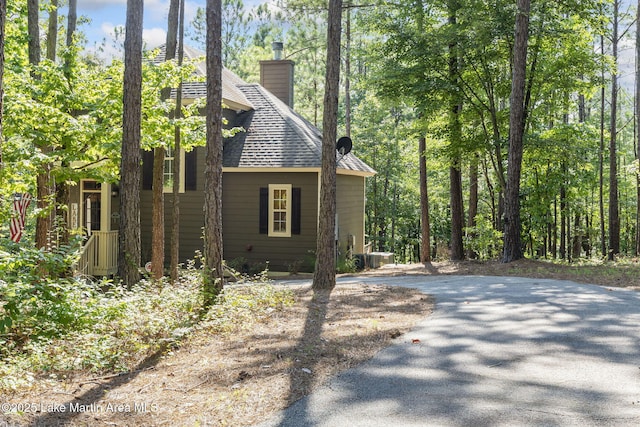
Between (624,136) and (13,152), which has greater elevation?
(624,136)

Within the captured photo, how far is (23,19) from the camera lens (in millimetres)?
14523

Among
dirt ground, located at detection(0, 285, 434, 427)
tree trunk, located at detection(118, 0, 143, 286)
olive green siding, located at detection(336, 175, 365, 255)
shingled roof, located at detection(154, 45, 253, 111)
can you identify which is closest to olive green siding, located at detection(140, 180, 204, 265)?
shingled roof, located at detection(154, 45, 253, 111)

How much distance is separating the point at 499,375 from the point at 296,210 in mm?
12769

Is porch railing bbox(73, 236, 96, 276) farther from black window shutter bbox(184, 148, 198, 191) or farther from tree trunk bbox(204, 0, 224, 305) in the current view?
tree trunk bbox(204, 0, 224, 305)

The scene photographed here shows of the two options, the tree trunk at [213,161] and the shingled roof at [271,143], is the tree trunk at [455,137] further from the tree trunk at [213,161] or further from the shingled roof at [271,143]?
the tree trunk at [213,161]

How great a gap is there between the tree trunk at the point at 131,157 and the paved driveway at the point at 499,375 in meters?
4.99

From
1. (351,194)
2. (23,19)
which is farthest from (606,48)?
(23,19)

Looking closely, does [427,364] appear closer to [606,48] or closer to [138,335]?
[138,335]

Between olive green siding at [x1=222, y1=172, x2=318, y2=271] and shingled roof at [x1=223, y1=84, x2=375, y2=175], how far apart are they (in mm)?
365

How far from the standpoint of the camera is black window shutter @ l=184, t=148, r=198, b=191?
18594 mm

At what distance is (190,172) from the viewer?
18.6m

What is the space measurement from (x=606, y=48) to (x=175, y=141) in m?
22.2

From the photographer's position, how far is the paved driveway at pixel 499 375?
15.3 ft

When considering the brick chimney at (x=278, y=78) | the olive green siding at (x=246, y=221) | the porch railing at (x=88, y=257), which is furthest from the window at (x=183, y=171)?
the brick chimney at (x=278, y=78)
